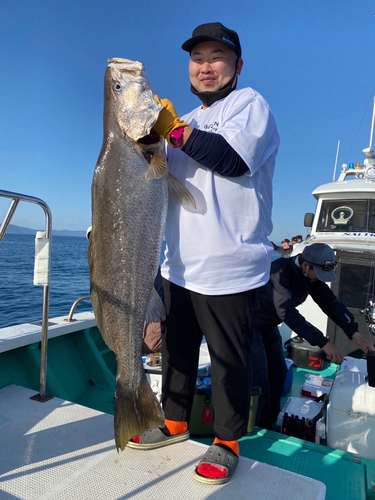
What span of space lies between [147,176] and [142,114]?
0.35 metres

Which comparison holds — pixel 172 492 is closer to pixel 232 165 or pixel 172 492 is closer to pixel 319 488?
pixel 319 488

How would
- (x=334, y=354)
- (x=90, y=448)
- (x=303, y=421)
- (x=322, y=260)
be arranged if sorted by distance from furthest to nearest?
(x=322, y=260), (x=334, y=354), (x=303, y=421), (x=90, y=448)

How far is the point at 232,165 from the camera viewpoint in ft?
6.29

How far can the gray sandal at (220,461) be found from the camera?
194cm

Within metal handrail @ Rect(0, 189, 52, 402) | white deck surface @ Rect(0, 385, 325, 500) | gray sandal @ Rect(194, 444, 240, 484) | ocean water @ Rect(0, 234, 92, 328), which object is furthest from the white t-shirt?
ocean water @ Rect(0, 234, 92, 328)

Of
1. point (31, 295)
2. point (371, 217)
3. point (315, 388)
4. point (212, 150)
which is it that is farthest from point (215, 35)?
point (31, 295)

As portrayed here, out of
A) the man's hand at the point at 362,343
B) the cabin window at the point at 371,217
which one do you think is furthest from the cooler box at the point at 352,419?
the cabin window at the point at 371,217

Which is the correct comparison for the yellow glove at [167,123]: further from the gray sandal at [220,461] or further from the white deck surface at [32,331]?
the white deck surface at [32,331]

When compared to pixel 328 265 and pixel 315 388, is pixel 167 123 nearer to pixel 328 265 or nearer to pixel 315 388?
pixel 328 265

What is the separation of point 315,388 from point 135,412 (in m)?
2.97

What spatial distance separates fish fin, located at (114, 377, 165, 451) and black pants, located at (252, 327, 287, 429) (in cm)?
170

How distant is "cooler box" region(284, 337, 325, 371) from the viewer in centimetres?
572

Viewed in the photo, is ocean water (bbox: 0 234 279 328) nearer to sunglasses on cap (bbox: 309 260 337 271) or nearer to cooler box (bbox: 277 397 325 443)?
cooler box (bbox: 277 397 325 443)

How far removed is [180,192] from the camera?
2100 millimetres
